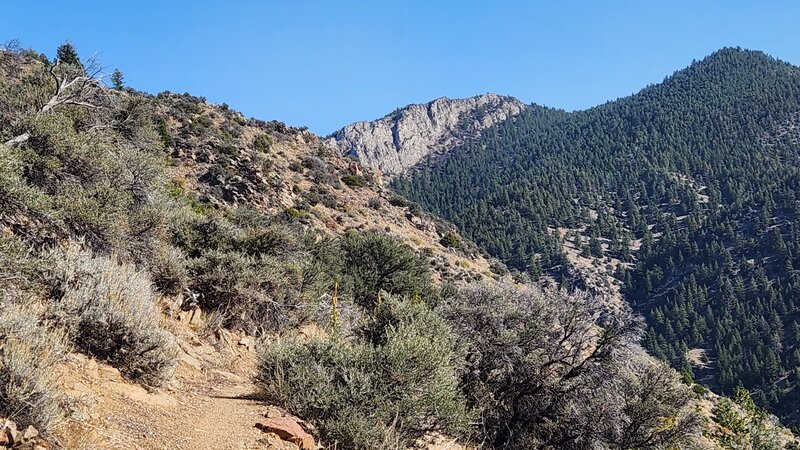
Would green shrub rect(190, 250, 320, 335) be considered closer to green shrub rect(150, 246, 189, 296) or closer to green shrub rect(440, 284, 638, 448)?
green shrub rect(150, 246, 189, 296)

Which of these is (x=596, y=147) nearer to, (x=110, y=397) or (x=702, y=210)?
(x=702, y=210)

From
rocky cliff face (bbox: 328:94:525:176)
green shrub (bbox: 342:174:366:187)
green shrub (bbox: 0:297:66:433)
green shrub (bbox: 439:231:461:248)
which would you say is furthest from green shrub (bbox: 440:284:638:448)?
rocky cliff face (bbox: 328:94:525:176)

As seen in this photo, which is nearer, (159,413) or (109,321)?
(159,413)

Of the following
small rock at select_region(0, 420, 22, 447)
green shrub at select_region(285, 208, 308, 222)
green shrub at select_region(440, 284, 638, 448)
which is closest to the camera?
small rock at select_region(0, 420, 22, 447)

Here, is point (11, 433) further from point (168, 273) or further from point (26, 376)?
point (168, 273)

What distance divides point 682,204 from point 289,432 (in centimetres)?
11880

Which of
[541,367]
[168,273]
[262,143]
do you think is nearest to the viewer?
[168,273]

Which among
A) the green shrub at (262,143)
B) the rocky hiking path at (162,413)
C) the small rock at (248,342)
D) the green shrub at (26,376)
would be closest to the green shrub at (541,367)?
the small rock at (248,342)

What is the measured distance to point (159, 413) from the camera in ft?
16.3

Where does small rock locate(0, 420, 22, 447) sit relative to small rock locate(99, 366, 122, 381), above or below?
above

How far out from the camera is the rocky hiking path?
4.10 m

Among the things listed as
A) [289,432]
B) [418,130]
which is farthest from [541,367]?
[418,130]

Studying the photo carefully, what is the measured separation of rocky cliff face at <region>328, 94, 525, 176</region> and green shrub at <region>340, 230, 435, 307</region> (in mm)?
144806

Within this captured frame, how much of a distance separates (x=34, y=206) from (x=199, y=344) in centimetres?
310
